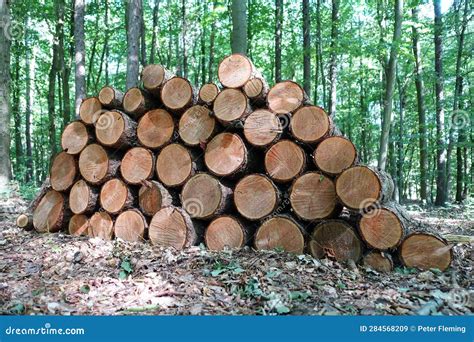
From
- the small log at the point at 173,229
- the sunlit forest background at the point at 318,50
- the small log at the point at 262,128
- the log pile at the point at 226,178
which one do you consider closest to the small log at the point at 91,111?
the log pile at the point at 226,178

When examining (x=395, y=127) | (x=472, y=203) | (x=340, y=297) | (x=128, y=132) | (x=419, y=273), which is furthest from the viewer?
(x=395, y=127)

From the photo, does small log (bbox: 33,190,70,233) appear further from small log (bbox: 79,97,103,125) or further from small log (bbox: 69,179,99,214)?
small log (bbox: 79,97,103,125)

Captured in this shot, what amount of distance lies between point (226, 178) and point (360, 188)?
1607 mm

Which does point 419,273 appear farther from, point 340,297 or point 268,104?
point 268,104

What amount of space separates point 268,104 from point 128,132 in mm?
1894

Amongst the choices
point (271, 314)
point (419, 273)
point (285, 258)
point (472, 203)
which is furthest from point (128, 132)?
point (472, 203)

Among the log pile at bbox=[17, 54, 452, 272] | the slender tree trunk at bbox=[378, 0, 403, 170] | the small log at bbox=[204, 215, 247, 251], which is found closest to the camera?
the log pile at bbox=[17, 54, 452, 272]

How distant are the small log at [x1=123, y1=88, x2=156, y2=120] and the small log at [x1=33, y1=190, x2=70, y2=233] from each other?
5.44ft

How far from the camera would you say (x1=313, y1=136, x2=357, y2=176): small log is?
3.97 metres

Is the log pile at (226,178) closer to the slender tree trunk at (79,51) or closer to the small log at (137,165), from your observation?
the small log at (137,165)

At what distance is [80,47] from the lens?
9.74 metres

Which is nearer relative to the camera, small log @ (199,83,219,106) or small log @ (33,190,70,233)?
small log @ (199,83,219,106)

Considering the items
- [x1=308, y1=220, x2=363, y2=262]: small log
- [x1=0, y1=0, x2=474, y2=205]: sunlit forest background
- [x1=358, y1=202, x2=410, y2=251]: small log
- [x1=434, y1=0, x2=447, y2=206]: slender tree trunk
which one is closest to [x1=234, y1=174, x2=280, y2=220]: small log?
[x1=308, y1=220, x2=363, y2=262]: small log

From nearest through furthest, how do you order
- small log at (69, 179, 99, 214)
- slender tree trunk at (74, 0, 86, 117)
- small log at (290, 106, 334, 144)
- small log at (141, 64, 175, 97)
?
1. small log at (290, 106, 334, 144)
2. small log at (141, 64, 175, 97)
3. small log at (69, 179, 99, 214)
4. slender tree trunk at (74, 0, 86, 117)
